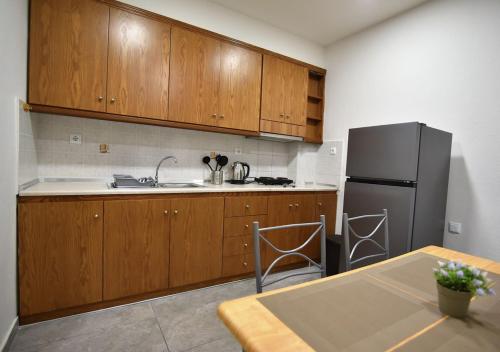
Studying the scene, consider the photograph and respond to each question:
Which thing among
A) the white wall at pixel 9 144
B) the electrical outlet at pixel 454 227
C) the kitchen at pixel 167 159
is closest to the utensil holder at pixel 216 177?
the kitchen at pixel 167 159

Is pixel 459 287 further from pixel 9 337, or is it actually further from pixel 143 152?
pixel 143 152

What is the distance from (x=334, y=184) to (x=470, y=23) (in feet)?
6.41

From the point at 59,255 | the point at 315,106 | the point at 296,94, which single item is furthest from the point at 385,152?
the point at 59,255

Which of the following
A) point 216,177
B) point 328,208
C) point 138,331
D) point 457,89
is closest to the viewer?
point 138,331

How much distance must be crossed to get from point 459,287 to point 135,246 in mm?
1985

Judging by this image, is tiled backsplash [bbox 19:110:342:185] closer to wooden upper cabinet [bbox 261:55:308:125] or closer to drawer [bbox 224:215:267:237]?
wooden upper cabinet [bbox 261:55:308:125]

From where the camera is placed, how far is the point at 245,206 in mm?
2564

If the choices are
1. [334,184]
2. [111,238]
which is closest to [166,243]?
[111,238]

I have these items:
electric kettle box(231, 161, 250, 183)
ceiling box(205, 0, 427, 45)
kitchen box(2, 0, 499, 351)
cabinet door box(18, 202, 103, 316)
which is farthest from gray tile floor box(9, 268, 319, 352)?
ceiling box(205, 0, 427, 45)

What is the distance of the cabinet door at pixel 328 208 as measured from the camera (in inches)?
121

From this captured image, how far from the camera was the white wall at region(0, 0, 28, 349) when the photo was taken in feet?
4.62

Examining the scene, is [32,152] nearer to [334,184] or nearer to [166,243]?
[166,243]

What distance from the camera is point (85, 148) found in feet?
7.77

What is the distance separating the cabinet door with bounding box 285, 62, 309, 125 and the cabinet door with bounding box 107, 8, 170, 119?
1.44 m
